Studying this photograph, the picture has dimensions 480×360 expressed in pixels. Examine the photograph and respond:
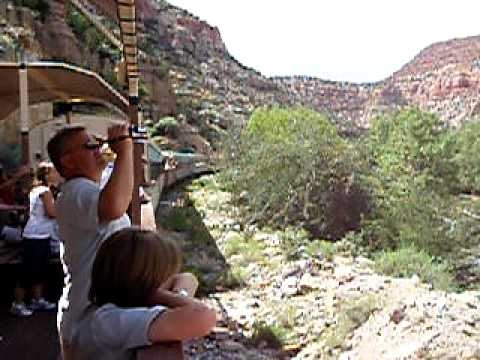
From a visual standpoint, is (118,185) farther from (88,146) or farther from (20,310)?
(20,310)

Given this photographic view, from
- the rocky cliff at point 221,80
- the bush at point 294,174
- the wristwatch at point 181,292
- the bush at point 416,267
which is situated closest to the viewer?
the wristwatch at point 181,292

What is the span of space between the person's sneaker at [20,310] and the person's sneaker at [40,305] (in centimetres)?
5

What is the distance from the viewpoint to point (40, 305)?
5043 millimetres

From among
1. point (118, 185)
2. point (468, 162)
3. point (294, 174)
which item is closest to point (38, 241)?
point (118, 185)

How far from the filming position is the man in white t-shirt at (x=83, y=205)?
7.50ft

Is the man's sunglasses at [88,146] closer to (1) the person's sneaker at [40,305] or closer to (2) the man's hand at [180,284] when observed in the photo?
(2) the man's hand at [180,284]

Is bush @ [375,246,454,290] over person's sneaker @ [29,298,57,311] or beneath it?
beneath

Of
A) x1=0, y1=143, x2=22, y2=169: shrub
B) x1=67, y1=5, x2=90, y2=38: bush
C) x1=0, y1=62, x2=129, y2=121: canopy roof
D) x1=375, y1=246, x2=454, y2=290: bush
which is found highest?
x1=67, y1=5, x2=90, y2=38: bush

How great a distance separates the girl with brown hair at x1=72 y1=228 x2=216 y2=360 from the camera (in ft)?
5.60

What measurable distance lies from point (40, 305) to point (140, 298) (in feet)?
11.4

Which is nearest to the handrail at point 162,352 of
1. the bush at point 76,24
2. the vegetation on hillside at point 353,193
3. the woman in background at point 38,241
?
the woman in background at point 38,241

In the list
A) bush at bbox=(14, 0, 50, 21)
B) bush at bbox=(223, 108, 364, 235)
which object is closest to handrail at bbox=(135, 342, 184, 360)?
bush at bbox=(223, 108, 364, 235)

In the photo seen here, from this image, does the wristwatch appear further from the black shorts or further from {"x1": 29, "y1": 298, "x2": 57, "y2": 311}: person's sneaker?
{"x1": 29, "y1": 298, "x2": 57, "y2": 311}: person's sneaker

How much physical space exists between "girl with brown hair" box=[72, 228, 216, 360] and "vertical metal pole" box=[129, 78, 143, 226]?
195cm
